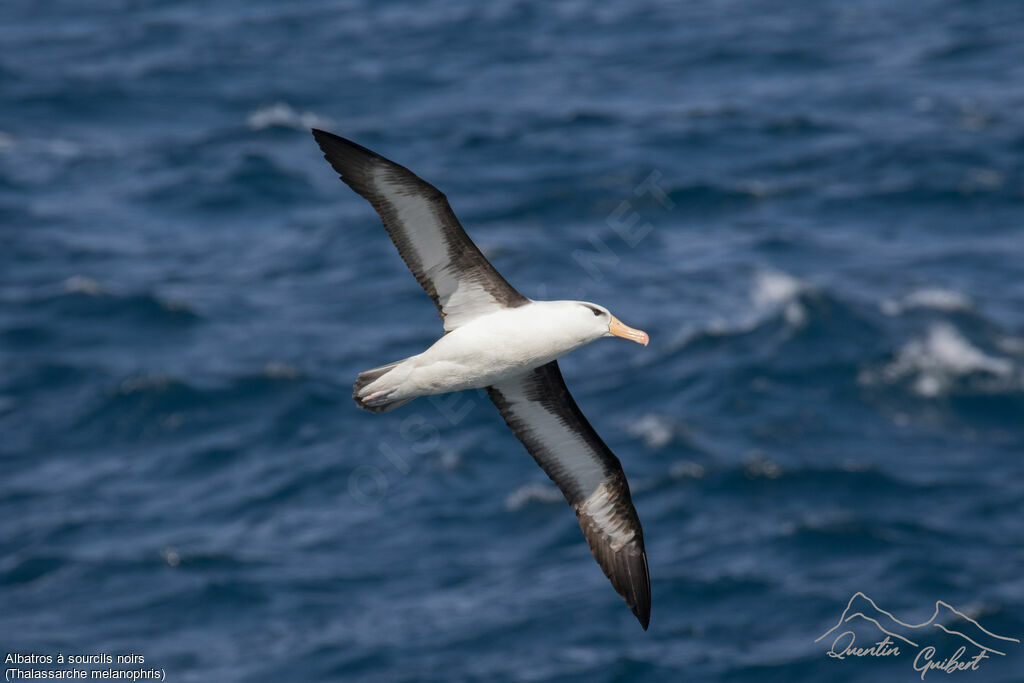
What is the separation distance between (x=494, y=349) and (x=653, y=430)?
70.2 ft

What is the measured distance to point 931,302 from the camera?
38812 mm

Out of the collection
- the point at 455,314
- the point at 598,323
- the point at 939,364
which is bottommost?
the point at 939,364

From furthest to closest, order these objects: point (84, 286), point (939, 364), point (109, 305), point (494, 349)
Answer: point (84, 286), point (109, 305), point (939, 364), point (494, 349)

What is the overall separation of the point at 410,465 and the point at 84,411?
1010 centimetres

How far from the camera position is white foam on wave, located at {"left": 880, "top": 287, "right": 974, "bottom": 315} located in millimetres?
38531

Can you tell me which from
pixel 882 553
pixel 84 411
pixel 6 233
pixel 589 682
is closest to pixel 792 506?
pixel 882 553

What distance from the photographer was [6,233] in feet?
154

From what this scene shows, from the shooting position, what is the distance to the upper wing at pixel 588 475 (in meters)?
17.2

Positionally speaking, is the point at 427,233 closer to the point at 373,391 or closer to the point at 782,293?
the point at 373,391

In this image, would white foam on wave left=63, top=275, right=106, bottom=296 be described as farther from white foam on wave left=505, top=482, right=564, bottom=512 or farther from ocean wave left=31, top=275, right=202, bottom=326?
white foam on wave left=505, top=482, right=564, bottom=512

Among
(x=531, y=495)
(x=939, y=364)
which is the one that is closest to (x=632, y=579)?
(x=531, y=495)

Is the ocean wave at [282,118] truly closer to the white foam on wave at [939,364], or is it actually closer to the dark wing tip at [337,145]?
the white foam on wave at [939,364]

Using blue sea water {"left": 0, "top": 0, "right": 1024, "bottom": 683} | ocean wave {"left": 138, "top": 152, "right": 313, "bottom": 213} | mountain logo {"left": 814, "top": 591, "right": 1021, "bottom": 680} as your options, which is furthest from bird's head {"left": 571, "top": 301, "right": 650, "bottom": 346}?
ocean wave {"left": 138, "top": 152, "right": 313, "bottom": 213}

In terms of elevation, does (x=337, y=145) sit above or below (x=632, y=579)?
above
